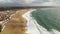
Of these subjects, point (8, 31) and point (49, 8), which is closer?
point (8, 31)

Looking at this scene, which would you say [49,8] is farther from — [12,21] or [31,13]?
[12,21]

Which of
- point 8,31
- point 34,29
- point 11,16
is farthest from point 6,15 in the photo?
point 34,29

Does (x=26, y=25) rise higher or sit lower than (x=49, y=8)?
lower
